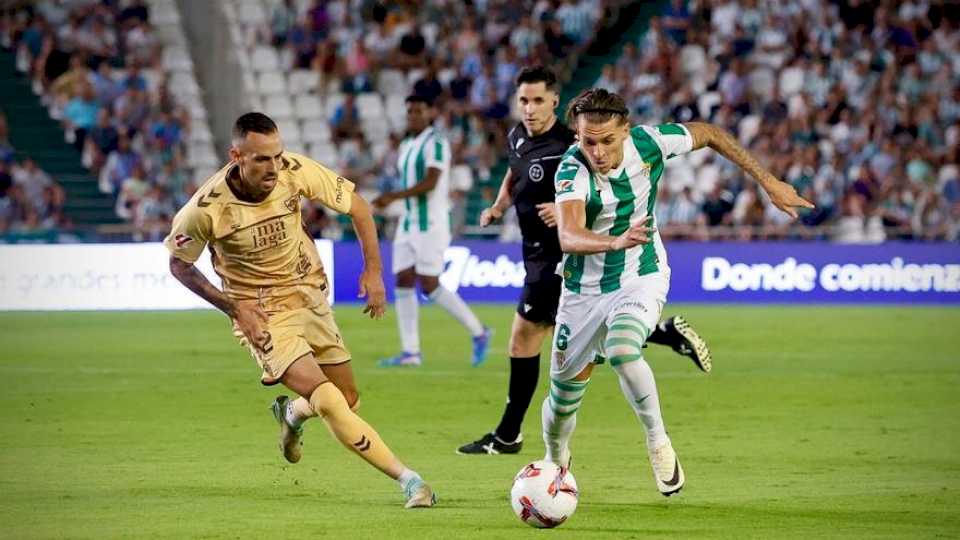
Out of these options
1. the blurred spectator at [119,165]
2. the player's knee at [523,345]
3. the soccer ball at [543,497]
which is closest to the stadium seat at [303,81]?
the blurred spectator at [119,165]

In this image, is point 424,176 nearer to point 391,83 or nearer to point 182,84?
point 391,83

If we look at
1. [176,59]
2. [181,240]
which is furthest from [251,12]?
[181,240]

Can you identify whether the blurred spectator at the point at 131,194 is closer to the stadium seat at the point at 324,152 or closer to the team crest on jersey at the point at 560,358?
the stadium seat at the point at 324,152

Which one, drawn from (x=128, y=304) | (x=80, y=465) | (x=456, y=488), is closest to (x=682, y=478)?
(x=456, y=488)

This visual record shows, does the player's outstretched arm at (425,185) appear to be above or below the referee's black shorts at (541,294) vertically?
below

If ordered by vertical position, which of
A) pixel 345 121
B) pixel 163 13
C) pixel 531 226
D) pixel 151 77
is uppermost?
pixel 531 226

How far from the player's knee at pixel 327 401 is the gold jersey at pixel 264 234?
60cm

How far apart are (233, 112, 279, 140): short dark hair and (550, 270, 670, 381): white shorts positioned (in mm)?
1926

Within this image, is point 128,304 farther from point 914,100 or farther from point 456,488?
point 456,488

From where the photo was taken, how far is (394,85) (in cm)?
3092

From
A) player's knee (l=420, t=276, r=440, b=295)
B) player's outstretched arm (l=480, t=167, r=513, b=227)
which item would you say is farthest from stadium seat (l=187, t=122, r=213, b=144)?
player's outstretched arm (l=480, t=167, r=513, b=227)

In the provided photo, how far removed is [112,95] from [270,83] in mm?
3096

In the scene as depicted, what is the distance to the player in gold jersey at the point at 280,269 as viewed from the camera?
28.2ft

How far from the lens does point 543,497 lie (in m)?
8.16
